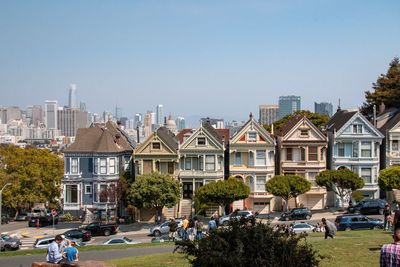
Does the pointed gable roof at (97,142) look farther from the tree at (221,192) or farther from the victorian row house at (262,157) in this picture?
the tree at (221,192)

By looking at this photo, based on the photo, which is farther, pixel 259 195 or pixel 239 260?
pixel 259 195

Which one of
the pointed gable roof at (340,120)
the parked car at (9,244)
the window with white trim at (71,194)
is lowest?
the parked car at (9,244)

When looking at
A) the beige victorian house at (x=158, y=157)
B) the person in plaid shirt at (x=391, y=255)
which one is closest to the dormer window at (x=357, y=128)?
the beige victorian house at (x=158, y=157)

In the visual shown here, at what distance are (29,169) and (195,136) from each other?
2263 centimetres

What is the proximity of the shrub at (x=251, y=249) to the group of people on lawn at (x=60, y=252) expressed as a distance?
7.19m

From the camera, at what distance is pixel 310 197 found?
62125mm

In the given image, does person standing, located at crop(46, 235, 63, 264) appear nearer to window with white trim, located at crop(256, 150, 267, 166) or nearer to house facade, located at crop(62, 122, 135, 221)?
house facade, located at crop(62, 122, 135, 221)

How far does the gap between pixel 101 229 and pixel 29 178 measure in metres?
24.4

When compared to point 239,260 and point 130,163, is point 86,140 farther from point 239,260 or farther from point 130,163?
point 239,260

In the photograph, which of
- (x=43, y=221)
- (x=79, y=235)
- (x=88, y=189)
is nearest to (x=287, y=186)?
(x=79, y=235)

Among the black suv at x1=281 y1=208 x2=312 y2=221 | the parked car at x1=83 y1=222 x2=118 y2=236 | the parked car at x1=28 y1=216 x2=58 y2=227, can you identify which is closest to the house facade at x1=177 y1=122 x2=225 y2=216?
the black suv at x1=281 y1=208 x2=312 y2=221

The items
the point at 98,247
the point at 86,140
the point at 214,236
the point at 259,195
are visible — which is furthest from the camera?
the point at 86,140

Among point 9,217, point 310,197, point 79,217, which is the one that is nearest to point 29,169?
point 9,217

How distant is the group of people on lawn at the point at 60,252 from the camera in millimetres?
22188
